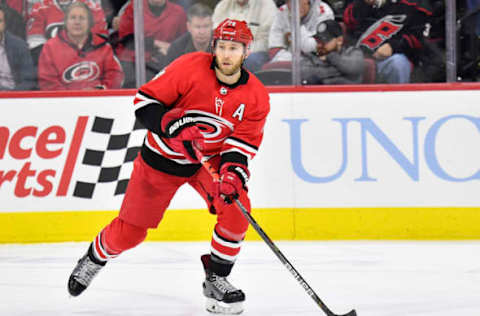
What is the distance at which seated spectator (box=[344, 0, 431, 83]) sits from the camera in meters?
3.82

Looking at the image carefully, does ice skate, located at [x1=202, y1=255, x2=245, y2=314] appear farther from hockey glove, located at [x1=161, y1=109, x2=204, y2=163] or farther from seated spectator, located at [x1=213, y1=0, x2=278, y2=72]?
seated spectator, located at [x1=213, y1=0, x2=278, y2=72]

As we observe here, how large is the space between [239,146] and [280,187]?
1.41m

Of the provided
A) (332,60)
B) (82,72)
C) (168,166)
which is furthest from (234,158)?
(82,72)

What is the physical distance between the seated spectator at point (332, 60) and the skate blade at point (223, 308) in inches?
71.3

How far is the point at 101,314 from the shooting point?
234 centimetres

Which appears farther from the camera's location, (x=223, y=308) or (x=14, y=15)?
(x=14, y=15)

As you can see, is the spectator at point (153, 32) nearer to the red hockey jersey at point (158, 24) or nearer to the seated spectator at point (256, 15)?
the red hockey jersey at point (158, 24)

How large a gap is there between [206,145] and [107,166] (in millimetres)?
1442

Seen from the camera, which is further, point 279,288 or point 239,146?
point 279,288

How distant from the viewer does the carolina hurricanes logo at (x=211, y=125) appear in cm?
238

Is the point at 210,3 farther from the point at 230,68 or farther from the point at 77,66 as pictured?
the point at 230,68

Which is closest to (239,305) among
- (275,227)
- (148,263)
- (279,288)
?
(279,288)

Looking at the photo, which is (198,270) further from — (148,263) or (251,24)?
(251,24)

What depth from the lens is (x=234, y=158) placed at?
7.63 ft
